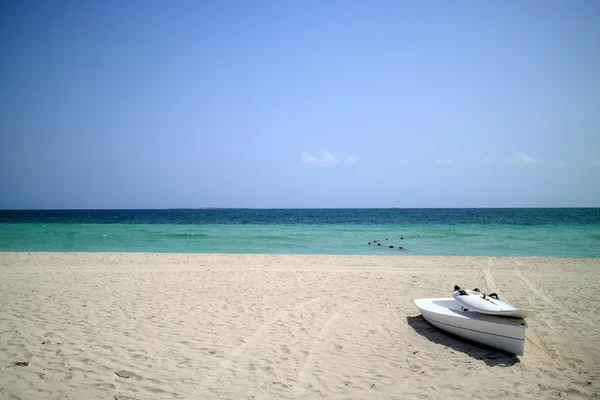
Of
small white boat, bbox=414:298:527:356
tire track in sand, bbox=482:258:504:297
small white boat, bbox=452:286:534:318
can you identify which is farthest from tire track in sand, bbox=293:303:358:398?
tire track in sand, bbox=482:258:504:297

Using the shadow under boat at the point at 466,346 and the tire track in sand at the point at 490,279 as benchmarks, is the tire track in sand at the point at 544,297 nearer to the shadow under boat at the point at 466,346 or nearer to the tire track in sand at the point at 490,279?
the tire track in sand at the point at 490,279

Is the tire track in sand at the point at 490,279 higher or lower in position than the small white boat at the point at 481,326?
lower

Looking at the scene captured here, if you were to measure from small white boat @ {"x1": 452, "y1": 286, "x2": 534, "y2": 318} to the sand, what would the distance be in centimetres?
70

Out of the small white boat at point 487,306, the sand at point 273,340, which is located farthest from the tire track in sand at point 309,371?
the small white boat at point 487,306

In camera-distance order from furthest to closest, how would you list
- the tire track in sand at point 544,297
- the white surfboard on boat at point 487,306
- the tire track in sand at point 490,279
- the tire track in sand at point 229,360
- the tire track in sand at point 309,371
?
the tire track in sand at point 490,279
the tire track in sand at point 544,297
the white surfboard on boat at point 487,306
the tire track in sand at point 309,371
the tire track in sand at point 229,360

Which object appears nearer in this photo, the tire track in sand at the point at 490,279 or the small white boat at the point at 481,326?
the small white boat at the point at 481,326

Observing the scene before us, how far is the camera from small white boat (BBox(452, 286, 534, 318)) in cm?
545

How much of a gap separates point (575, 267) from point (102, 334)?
17799 mm

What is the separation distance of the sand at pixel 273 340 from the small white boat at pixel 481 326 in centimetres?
19

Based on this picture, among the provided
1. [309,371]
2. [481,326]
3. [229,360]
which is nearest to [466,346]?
[481,326]

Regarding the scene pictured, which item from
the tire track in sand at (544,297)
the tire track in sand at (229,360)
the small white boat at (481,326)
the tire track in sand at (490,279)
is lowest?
the tire track in sand at (490,279)

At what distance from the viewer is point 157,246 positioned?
2391cm

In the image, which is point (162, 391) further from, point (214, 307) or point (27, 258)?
point (27, 258)

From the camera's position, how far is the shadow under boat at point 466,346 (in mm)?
5480
